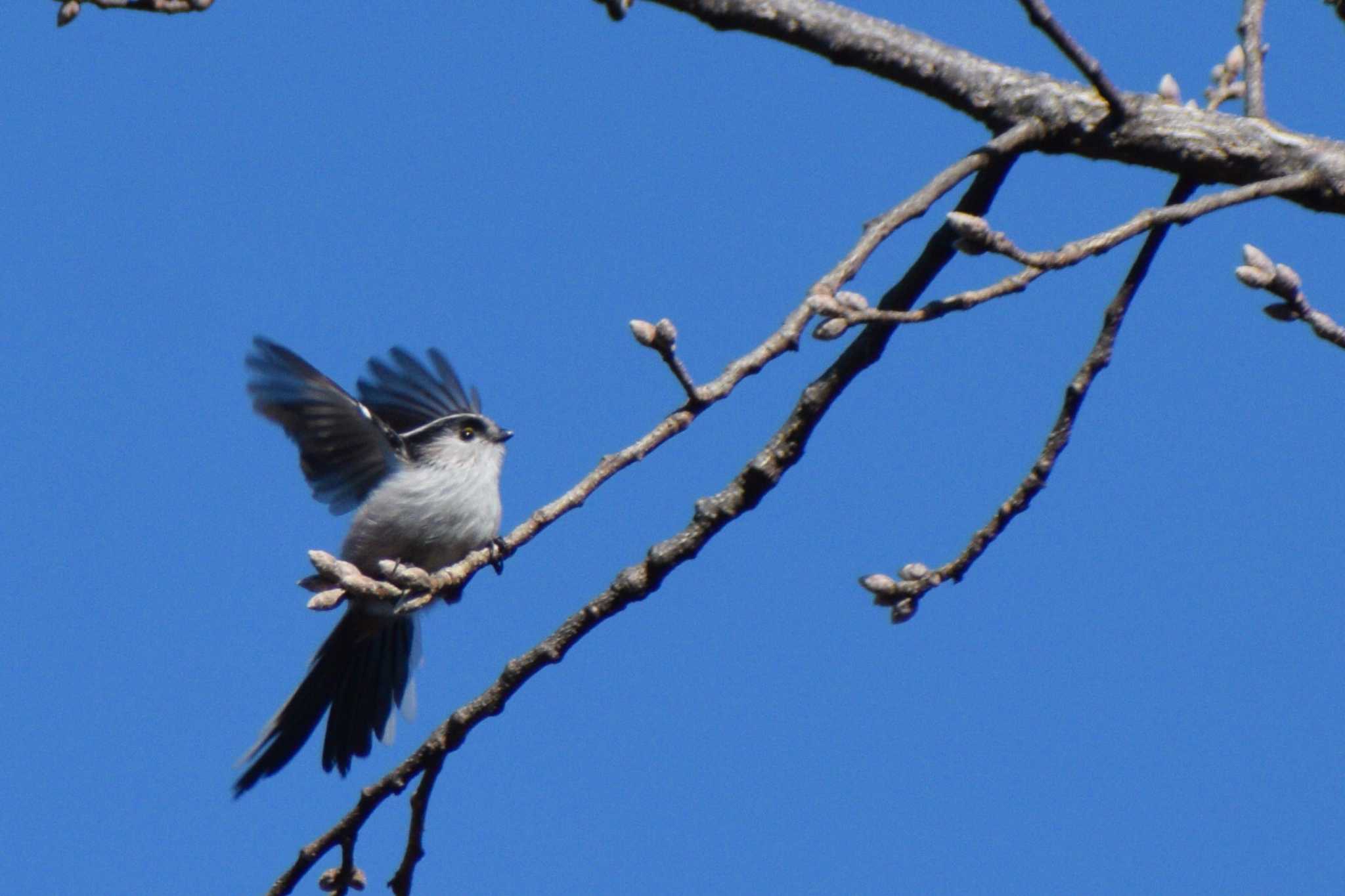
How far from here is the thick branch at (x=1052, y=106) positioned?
2822 mm

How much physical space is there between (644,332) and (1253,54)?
1594mm

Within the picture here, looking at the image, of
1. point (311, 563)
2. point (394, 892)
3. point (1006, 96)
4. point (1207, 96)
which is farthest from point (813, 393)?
→ point (1207, 96)

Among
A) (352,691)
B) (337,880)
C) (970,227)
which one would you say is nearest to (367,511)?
(352,691)

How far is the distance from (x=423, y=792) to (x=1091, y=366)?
5.00 ft

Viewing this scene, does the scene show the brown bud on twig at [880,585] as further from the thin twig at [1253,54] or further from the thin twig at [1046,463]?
the thin twig at [1253,54]

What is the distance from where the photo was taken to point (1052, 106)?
9.50ft

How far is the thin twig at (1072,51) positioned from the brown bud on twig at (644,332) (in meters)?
0.84

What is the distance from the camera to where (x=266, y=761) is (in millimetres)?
5828

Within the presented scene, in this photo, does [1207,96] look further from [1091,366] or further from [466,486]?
[466,486]

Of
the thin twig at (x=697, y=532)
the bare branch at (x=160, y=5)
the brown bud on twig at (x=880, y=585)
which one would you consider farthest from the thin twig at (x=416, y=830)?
the bare branch at (x=160, y=5)

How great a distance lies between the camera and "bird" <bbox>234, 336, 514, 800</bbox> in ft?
19.3

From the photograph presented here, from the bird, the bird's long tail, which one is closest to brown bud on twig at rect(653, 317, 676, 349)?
→ the bird

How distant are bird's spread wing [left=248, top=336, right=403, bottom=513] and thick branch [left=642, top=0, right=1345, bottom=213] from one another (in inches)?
132

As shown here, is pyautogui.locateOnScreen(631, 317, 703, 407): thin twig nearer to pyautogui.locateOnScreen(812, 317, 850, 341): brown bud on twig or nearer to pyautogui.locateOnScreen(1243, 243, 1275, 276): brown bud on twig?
pyautogui.locateOnScreen(812, 317, 850, 341): brown bud on twig
